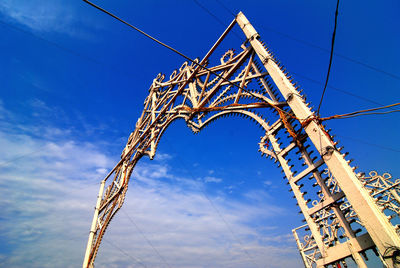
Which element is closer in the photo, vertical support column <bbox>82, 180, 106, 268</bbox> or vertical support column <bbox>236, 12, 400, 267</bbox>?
vertical support column <bbox>236, 12, 400, 267</bbox>

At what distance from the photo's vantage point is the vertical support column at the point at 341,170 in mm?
2795

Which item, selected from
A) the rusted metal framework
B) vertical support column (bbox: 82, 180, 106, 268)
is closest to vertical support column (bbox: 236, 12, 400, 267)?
the rusted metal framework

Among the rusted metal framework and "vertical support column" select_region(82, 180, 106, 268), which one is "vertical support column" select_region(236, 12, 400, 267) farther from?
"vertical support column" select_region(82, 180, 106, 268)

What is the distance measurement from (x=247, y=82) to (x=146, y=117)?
7439 millimetres

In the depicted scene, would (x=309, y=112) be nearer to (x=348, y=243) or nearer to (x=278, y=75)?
(x=278, y=75)

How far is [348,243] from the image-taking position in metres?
3.22

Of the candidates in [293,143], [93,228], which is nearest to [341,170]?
[293,143]

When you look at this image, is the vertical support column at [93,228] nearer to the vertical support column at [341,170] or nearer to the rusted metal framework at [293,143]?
the rusted metal framework at [293,143]

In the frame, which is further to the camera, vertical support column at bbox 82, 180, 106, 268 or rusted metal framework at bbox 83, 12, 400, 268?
vertical support column at bbox 82, 180, 106, 268

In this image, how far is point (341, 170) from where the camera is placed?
3377 millimetres

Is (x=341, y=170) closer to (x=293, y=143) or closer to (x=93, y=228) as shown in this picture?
(x=293, y=143)

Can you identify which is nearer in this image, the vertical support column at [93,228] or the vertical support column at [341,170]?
the vertical support column at [341,170]

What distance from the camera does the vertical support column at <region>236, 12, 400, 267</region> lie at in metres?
2.79

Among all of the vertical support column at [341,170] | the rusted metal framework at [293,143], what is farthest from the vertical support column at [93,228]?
the vertical support column at [341,170]
